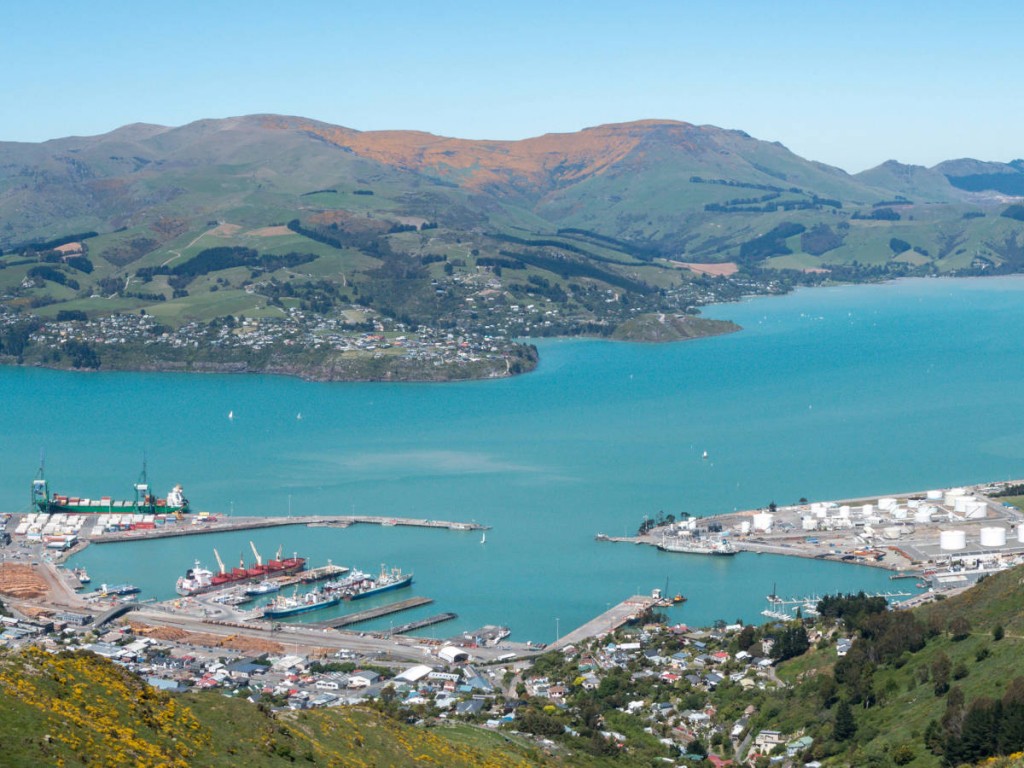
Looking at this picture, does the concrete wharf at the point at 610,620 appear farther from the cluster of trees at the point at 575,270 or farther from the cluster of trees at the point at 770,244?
the cluster of trees at the point at 770,244

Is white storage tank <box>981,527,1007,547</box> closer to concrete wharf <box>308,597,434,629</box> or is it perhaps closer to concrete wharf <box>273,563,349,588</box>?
concrete wharf <box>308,597,434,629</box>

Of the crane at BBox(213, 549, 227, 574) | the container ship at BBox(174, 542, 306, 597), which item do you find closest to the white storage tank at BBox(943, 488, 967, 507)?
the container ship at BBox(174, 542, 306, 597)

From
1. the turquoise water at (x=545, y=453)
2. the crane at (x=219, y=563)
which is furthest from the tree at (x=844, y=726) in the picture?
the crane at (x=219, y=563)

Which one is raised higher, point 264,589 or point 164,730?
point 164,730

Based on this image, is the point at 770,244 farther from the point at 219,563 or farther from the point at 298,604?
the point at 298,604

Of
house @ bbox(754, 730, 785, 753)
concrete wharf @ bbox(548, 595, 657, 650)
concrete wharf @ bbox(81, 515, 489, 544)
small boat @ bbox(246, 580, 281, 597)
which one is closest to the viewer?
house @ bbox(754, 730, 785, 753)

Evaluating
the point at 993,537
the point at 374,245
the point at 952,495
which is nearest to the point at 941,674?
the point at 993,537
